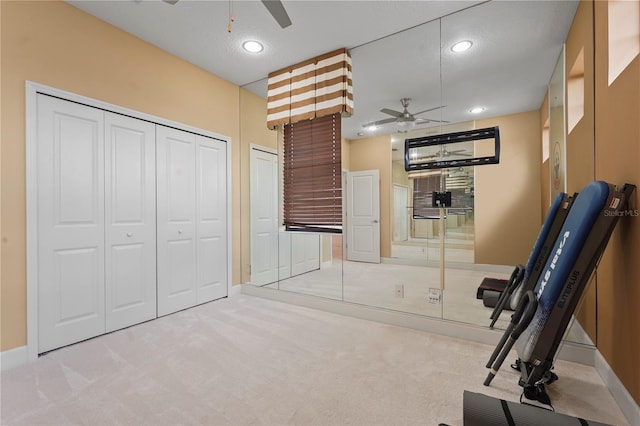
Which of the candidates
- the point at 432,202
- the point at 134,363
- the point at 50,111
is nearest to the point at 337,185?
the point at 432,202

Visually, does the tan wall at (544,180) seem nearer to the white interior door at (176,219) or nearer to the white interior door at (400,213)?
the white interior door at (400,213)

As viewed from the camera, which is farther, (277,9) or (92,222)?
(92,222)

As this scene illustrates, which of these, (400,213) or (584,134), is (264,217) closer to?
(400,213)

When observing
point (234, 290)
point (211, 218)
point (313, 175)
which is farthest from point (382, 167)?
point (234, 290)

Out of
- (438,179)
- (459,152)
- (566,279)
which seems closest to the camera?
(566,279)

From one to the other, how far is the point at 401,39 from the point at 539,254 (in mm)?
2325

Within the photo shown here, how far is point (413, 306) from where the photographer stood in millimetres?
2932

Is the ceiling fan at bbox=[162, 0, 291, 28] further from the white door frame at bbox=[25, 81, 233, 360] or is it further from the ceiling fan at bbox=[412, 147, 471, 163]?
the ceiling fan at bbox=[412, 147, 471, 163]

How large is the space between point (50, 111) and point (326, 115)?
250 centimetres

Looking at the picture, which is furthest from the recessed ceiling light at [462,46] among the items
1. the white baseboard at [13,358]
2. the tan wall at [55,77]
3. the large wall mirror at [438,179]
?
the white baseboard at [13,358]

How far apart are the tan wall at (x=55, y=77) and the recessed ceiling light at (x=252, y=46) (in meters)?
0.82

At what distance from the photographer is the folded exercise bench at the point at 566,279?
159cm

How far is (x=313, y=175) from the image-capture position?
3.53m

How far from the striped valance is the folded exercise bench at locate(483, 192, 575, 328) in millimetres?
2070
